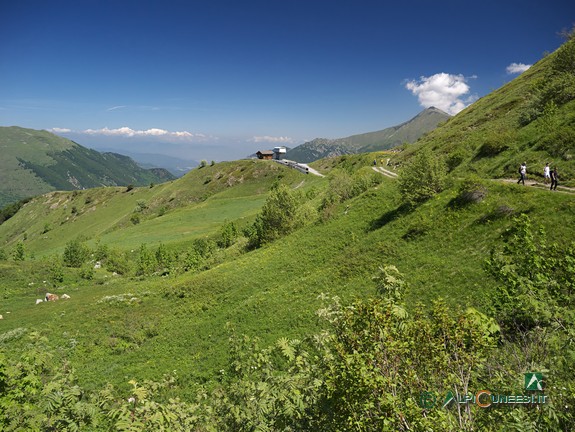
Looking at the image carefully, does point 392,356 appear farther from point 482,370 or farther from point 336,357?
point 482,370

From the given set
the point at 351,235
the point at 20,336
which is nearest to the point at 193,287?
the point at 20,336

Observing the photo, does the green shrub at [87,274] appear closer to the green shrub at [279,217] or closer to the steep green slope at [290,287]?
the steep green slope at [290,287]

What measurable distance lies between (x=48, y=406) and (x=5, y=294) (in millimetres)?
56180

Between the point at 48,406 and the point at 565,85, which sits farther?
the point at 565,85

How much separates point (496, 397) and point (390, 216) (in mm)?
32548

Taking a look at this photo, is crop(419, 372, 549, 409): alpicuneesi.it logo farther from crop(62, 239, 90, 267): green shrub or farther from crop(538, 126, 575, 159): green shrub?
crop(62, 239, 90, 267): green shrub

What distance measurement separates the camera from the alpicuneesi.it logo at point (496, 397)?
6.32 metres

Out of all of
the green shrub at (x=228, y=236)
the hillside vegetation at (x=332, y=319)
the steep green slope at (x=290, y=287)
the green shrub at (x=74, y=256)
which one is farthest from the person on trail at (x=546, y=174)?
the green shrub at (x=74, y=256)

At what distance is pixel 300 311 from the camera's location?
94.3 ft

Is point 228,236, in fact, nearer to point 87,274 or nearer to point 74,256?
point 87,274

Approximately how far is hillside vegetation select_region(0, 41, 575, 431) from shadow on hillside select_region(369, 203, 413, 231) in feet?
0.78

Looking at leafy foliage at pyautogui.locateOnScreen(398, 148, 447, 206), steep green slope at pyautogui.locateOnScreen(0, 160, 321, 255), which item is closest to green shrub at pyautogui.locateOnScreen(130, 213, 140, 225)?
steep green slope at pyautogui.locateOnScreen(0, 160, 321, 255)

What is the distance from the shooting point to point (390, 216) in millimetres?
38344

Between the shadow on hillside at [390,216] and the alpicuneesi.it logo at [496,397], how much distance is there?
102 ft
